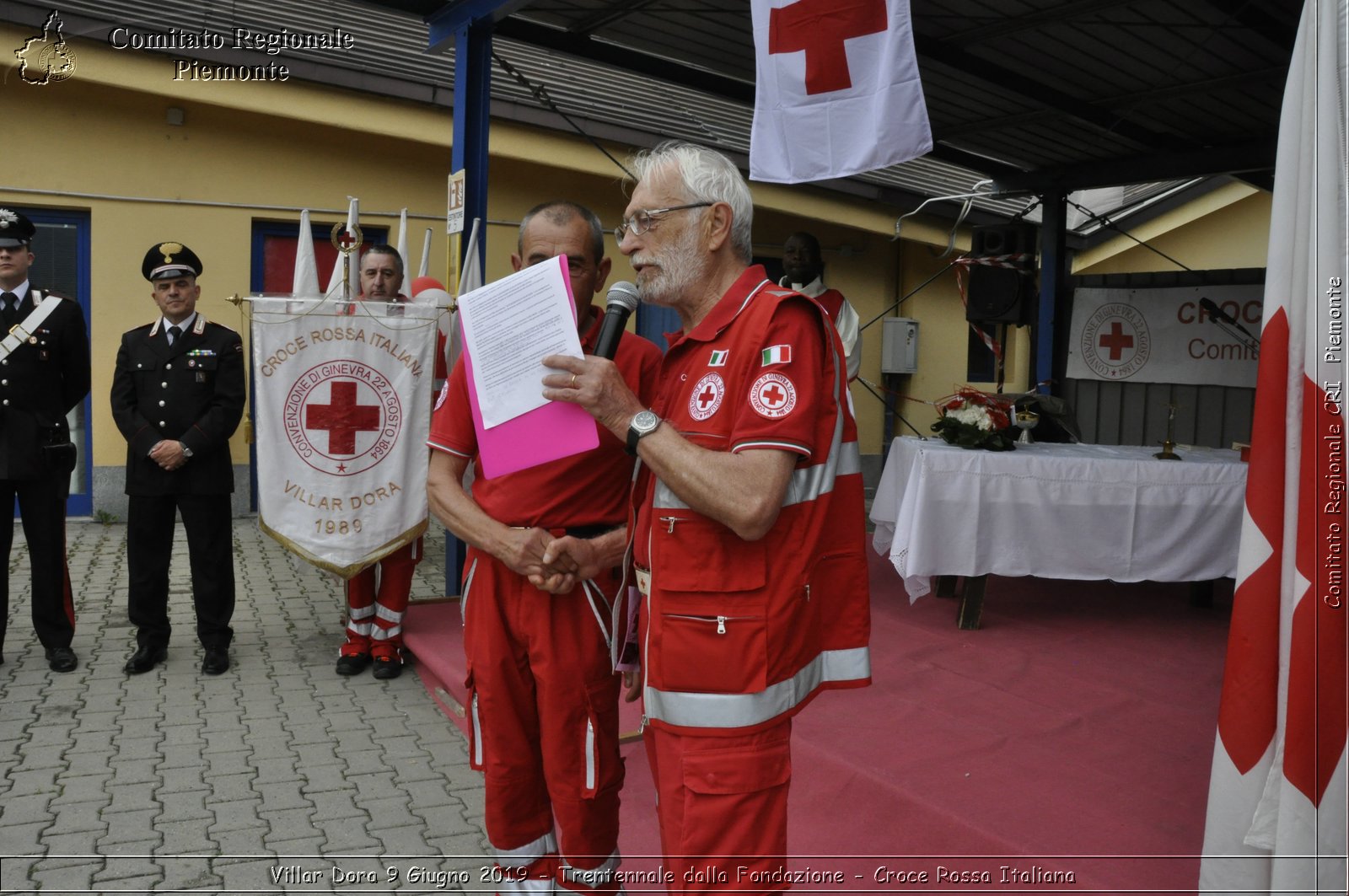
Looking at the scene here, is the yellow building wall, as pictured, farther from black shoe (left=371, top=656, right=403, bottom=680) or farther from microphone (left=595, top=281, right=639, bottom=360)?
microphone (left=595, top=281, right=639, bottom=360)

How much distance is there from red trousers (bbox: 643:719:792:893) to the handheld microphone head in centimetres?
82

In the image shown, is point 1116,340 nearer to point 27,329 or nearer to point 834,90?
point 834,90

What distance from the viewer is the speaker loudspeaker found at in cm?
912

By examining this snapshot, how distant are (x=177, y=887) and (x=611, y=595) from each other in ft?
5.39

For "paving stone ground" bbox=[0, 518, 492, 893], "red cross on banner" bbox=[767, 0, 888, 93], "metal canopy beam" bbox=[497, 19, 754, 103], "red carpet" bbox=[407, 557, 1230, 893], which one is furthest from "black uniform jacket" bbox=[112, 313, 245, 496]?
"red cross on banner" bbox=[767, 0, 888, 93]

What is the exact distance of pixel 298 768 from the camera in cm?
394

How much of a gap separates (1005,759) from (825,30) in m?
2.45

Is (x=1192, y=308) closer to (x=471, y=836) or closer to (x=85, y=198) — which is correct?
(x=471, y=836)

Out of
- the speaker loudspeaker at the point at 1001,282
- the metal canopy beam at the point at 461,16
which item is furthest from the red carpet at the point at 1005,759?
the speaker loudspeaker at the point at 1001,282

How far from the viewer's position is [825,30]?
135 inches

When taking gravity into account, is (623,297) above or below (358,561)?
above

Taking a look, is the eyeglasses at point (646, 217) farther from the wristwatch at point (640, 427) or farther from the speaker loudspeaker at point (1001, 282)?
the speaker loudspeaker at point (1001, 282)

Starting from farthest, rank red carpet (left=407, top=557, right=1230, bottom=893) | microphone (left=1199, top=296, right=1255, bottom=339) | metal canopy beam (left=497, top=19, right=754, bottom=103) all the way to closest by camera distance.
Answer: microphone (left=1199, top=296, right=1255, bottom=339) < metal canopy beam (left=497, top=19, right=754, bottom=103) < red carpet (left=407, top=557, right=1230, bottom=893)

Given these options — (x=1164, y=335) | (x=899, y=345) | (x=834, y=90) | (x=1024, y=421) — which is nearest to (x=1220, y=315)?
(x=1164, y=335)
